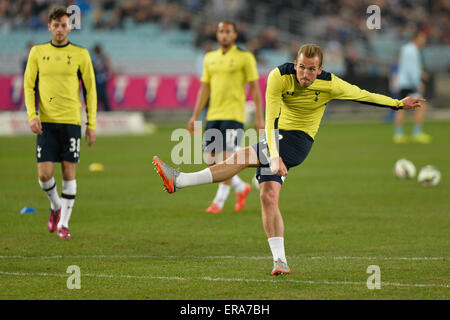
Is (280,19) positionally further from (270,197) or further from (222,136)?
(270,197)

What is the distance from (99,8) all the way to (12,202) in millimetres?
25013

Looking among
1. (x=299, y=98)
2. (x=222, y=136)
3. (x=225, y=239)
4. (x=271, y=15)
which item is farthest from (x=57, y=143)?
(x=271, y=15)

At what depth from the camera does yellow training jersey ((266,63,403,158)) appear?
24.3ft

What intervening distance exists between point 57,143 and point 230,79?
3.08 metres

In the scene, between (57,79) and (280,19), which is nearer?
(57,79)

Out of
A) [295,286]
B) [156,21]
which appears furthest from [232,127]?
[156,21]

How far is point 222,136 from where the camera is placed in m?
11.6

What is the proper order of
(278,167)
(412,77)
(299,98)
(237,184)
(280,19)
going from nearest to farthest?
(278,167), (299,98), (237,184), (412,77), (280,19)

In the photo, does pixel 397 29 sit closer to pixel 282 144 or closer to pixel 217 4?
pixel 217 4

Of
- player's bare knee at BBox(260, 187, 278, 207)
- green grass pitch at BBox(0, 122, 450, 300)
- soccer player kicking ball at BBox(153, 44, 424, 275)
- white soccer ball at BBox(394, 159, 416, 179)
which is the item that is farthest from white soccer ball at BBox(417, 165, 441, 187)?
player's bare knee at BBox(260, 187, 278, 207)

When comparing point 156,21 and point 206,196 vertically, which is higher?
point 156,21

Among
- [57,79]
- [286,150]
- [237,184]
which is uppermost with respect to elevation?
[57,79]

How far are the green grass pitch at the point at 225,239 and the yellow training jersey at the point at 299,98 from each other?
1320 millimetres

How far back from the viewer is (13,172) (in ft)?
55.8
